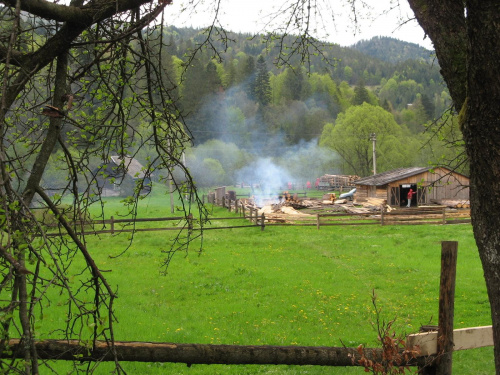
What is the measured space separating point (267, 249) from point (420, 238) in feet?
24.6

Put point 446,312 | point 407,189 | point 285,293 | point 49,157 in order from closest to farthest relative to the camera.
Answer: point 49,157 → point 446,312 → point 285,293 → point 407,189

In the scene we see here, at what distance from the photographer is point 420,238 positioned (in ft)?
70.1

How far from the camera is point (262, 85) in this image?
86188 millimetres

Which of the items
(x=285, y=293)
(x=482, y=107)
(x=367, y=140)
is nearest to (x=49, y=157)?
(x=482, y=107)

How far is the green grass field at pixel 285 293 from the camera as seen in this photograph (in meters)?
8.77

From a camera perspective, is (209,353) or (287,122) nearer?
(209,353)

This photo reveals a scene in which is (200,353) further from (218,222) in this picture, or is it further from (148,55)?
(218,222)

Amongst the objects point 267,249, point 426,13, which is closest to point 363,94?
point 267,249

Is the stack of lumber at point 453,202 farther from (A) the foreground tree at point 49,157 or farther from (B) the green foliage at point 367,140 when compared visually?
(A) the foreground tree at point 49,157

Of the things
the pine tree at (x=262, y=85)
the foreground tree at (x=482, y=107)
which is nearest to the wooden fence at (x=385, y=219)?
the foreground tree at (x=482, y=107)

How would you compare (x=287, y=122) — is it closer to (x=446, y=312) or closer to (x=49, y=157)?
(x=446, y=312)

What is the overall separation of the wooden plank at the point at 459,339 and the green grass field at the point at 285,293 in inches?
33.0

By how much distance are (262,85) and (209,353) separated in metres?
84.9

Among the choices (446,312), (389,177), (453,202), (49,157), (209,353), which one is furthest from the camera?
(389,177)
